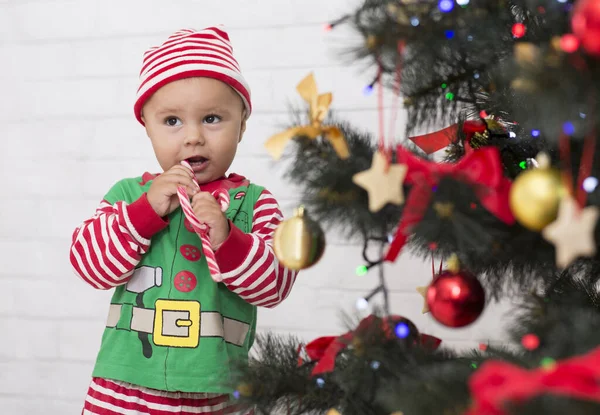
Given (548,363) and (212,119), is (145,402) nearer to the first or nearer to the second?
(212,119)

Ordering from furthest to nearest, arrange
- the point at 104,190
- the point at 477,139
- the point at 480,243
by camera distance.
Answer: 1. the point at 104,190
2. the point at 477,139
3. the point at 480,243

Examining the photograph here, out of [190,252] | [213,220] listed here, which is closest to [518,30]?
[213,220]

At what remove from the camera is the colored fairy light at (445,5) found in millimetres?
640

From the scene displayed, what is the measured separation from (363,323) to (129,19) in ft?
4.00

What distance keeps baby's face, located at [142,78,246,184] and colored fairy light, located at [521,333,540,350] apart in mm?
643

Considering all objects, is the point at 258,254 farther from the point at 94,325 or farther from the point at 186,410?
the point at 94,325

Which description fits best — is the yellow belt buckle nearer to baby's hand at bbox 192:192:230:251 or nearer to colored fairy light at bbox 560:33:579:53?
baby's hand at bbox 192:192:230:251

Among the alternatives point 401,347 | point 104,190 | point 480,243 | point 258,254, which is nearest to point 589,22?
point 480,243

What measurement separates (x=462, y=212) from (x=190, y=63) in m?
0.64

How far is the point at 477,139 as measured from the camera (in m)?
0.96

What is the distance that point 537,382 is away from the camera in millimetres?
432

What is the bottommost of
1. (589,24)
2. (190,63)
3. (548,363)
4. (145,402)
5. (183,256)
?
(145,402)

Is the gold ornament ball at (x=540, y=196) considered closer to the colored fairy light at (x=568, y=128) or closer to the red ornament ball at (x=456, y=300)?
the colored fairy light at (x=568, y=128)

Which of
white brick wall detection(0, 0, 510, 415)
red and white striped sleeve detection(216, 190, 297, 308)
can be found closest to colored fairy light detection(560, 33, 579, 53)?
red and white striped sleeve detection(216, 190, 297, 308)
